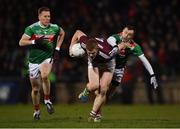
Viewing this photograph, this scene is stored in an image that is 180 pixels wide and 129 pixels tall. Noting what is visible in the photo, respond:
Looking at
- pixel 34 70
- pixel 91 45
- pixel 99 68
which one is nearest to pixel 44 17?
pixel 34 70

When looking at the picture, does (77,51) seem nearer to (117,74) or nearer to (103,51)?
(103,51)

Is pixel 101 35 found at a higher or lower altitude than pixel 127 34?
higher

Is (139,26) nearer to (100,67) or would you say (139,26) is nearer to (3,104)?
(3,104)

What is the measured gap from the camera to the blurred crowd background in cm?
2533

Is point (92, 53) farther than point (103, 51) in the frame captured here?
No

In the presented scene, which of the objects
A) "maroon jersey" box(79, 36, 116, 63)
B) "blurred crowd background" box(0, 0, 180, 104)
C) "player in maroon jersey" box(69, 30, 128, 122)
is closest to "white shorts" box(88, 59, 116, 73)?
"player in maroon jersey" box(69, 30, 128, 122)

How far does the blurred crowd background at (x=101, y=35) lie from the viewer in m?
25.3

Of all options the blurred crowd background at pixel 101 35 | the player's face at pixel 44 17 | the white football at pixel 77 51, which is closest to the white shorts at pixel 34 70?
the player's face at pixel 44 17

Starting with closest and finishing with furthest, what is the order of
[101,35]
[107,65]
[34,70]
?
1. [107,65]
2. [34,70]
3. [101,35]

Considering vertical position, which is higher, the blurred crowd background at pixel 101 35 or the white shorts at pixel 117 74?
the blurred crowd background at pixel 101 35

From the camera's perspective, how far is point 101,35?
25438 mm

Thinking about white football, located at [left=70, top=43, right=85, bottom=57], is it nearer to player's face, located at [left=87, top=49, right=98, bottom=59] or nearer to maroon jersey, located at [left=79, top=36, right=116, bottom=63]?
maroon jersey, located at [left=79, top=36, right=116, bottom=63]

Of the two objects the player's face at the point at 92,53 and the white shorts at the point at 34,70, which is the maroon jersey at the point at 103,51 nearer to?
the player's face at the point at 92,53

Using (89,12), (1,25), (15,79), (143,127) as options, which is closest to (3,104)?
(15,79)
